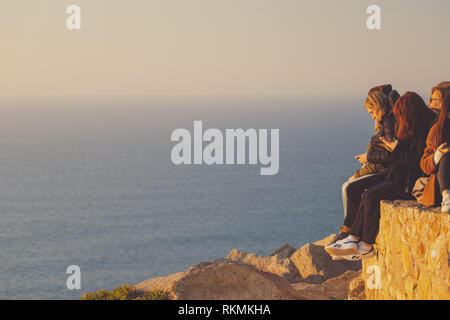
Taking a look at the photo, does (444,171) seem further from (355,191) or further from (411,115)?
(355,191)

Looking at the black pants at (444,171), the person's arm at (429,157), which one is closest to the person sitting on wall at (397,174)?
the person's arm at (429,157)

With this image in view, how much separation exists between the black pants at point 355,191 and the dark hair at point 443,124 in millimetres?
1699

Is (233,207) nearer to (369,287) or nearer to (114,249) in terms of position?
(114,249)

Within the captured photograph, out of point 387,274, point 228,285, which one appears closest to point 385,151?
point 387,274

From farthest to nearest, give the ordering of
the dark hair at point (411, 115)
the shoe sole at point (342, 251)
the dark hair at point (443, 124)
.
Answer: the shoe sole at point (342, 251)
the dark hair at point (411, 115)
the dark hair at point (443, 124)

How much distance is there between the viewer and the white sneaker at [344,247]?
12.3m

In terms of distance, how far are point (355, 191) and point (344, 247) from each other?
3.71 feet

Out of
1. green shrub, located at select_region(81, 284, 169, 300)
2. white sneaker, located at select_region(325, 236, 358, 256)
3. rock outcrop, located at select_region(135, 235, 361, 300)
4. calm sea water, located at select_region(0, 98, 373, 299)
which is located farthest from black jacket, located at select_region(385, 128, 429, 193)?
calm sea water, located at select_region(0, 98, 373, 299)

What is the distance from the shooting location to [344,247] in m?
12.3

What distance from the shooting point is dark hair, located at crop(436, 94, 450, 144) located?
1140 cm

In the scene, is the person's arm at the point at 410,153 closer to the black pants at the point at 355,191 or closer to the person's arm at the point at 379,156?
the person's arm at the point at 379,156

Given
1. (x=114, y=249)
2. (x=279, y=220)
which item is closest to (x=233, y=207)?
(x=279, y=220)
